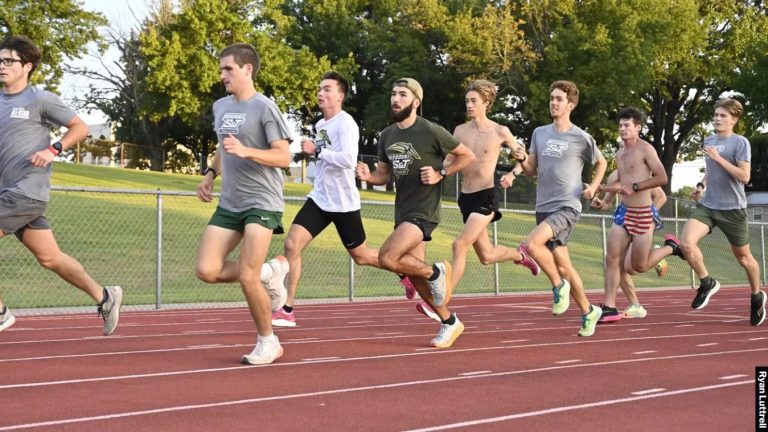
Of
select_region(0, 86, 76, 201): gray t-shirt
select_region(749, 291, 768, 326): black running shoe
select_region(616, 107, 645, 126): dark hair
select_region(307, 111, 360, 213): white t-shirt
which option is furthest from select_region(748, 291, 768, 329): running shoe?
select_region(0, 86, 76, 201): gray t-shirt

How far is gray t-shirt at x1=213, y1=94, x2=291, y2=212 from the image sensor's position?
22.2 feet

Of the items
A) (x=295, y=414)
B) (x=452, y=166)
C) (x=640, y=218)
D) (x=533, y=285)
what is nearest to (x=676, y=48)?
(x=533, y=285)

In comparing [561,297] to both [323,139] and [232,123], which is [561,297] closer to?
[323,139]

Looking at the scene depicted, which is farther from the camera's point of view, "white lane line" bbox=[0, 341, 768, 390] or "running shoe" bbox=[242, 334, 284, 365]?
"running shoe" bbox=[242, 334, 284, 365]

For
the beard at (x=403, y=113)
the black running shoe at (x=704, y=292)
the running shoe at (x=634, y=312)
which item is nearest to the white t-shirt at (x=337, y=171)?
the beard at (x=403, y=113)

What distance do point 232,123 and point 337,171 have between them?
236 centimetres

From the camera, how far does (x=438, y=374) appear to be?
6.55 metres

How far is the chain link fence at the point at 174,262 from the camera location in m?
15.1

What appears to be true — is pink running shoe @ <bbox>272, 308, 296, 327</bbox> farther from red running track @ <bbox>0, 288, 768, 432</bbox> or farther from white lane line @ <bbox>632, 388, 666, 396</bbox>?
white lane line @ <bbox>632, 388, 666, 396</bbox>

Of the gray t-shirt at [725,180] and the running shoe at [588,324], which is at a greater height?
the gray t-shirt at [725,180]

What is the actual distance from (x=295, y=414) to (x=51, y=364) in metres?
2.61

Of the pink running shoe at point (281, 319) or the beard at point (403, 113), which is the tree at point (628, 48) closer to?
the pink running shoe at point (281, 319)

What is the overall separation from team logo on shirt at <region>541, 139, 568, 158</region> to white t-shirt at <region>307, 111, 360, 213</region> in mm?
1905

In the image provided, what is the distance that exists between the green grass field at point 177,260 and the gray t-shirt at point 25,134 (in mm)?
5990
